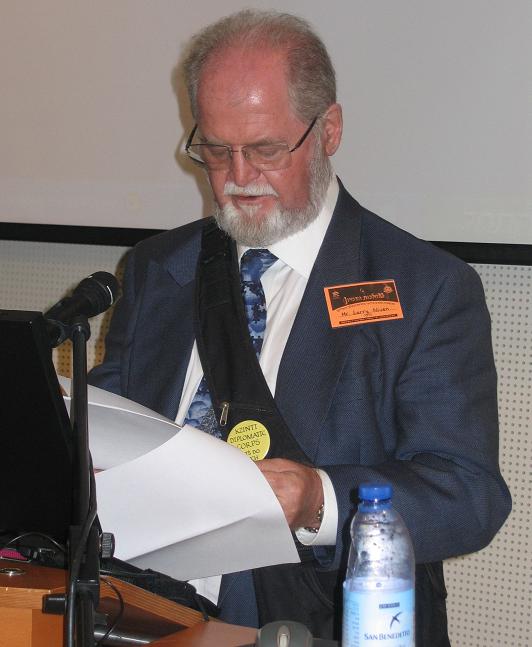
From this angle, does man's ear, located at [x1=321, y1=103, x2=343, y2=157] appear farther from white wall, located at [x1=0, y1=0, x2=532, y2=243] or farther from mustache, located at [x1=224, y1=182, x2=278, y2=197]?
white wall, located at [x1=0, y1=0, x2=532, y2=243]

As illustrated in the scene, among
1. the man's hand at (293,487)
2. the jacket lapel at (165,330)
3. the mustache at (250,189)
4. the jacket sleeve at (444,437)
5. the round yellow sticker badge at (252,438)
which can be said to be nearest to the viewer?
the man's hand at (293,487)

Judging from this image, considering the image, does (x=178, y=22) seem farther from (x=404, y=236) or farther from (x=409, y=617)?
(x=409, y=617)

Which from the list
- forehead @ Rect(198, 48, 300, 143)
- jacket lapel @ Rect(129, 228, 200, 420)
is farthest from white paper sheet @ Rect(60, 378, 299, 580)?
forehead @ Rect(198, 48, 300, 143)

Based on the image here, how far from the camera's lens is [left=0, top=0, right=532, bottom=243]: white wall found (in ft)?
7.52

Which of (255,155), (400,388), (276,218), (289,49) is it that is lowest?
(400,388)

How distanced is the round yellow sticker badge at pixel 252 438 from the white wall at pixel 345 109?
3.28 ft

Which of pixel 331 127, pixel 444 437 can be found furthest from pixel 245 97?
pixel 444 437

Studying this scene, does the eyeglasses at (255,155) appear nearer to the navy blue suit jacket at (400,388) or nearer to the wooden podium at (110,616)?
the navy blue suit jacket at (400,388)

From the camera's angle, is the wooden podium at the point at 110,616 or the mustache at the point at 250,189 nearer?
the wooden podium at the point at 110,616

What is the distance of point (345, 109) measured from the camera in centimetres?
244

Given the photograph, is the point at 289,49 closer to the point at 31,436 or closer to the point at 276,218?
the point at 276,218

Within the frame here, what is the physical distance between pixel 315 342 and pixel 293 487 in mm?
370

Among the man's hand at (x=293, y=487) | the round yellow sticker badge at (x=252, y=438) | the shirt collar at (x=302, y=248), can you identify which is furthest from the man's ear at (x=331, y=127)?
the man's hand at (x=293, y=487)

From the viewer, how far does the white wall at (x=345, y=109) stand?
229 cm
